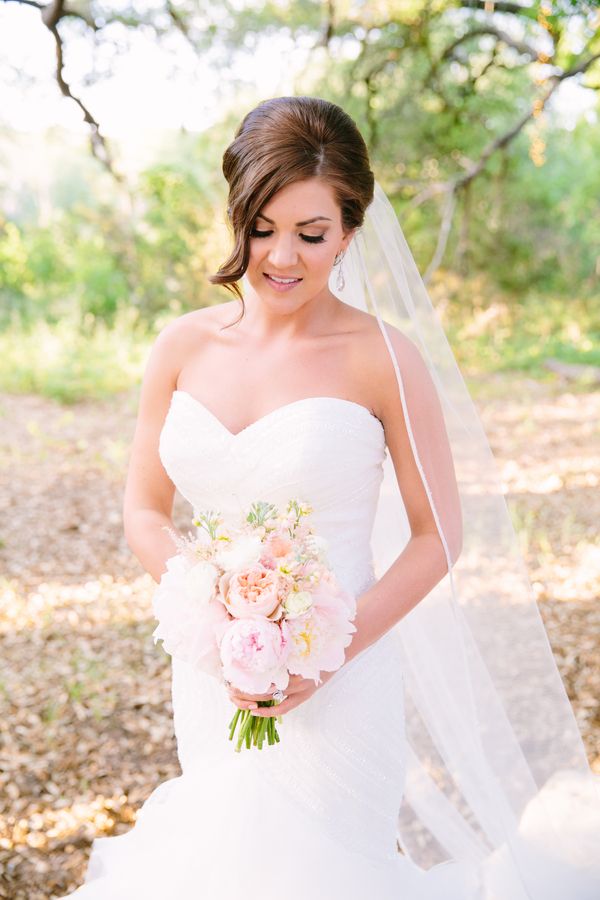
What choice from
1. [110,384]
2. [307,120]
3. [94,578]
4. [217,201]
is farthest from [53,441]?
[307,120]

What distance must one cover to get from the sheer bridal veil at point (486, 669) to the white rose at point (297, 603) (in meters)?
0.68

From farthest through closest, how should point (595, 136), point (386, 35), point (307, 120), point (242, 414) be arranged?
point (595, 136) → point (386, 35) → point (242, 414) → point (307, 120)

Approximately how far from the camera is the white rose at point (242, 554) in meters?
1.62

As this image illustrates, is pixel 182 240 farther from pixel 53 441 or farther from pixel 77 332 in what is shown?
pixel 53 441

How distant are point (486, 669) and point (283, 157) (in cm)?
159

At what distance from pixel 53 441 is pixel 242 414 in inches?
294

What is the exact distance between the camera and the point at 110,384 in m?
11.6

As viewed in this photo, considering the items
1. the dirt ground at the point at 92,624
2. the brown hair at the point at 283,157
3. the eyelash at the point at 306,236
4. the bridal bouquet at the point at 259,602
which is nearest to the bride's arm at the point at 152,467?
the brown hair at the point at 283,157

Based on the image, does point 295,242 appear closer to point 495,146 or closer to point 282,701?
point 282,701

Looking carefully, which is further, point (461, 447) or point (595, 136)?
point (595, 136)

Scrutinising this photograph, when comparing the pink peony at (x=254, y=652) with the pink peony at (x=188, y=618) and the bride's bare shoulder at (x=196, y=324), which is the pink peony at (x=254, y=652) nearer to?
the pink peony at (x=188, y=618)

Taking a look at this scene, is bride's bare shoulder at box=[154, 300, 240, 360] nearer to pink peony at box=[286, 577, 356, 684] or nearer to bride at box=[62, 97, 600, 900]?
bride at box=[62, 97, 600, 900]

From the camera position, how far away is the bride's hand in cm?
175

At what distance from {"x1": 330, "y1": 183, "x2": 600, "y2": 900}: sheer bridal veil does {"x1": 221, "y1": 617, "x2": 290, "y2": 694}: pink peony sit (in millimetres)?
692
